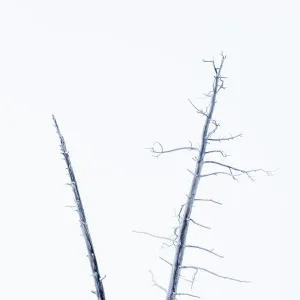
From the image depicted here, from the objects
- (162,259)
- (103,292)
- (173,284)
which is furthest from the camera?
(162,259)

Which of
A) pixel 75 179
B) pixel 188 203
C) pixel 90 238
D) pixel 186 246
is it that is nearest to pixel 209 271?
pixel 186 246

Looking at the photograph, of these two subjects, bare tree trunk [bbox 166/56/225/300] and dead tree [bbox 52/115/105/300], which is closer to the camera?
dead tree [bbox 52/115/105/300]

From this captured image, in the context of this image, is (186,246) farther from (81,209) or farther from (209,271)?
(81,209)

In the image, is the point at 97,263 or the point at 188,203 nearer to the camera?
the point at 97,263

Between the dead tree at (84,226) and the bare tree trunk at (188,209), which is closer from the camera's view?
the dead tree at (84,226)

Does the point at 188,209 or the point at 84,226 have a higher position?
the point at 188,209

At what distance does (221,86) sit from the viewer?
7.20 metres

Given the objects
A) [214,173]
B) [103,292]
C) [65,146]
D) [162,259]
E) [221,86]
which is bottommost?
[103,292]

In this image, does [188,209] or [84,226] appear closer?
[84,226]

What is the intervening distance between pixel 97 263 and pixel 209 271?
192 cm

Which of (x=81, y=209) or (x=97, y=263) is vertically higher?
(x=81, y=209)

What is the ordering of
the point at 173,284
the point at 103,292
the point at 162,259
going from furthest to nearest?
1. the point at 162,259
2. the point at 173,284
3. the point at 103,292

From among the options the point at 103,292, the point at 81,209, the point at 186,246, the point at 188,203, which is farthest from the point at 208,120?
the point at 103,292

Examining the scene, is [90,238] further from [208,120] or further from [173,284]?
[208,120]
